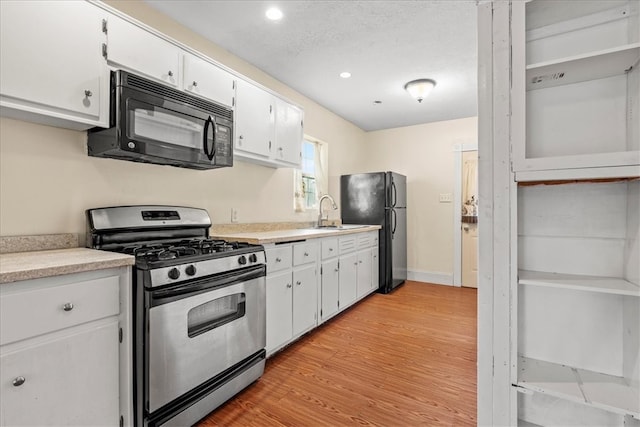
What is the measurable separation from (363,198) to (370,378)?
2.80 m

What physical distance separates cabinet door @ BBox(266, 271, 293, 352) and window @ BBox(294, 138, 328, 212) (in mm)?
1509

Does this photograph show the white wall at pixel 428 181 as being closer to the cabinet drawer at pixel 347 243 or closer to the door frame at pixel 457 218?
the door frame at pixel 457 218

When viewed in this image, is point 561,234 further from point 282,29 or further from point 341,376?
point 282,29

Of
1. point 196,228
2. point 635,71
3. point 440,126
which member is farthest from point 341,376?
point 440,126

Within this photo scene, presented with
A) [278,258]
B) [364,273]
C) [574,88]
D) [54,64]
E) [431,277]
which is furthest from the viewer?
[431,277]

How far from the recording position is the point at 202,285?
1.71 m

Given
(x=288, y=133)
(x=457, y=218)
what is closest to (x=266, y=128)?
(x=288, y=133)

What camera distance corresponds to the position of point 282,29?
250cm

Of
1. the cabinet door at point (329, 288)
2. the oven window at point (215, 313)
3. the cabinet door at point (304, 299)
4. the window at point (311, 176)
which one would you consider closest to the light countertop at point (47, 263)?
the oven window at point (215, 313)

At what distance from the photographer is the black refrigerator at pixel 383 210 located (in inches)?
173

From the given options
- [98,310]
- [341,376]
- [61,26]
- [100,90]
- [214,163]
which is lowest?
[341,376]

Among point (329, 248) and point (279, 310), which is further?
point (329, 248)

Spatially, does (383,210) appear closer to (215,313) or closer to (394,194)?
(394,194)

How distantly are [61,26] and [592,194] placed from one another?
2.58 metres
